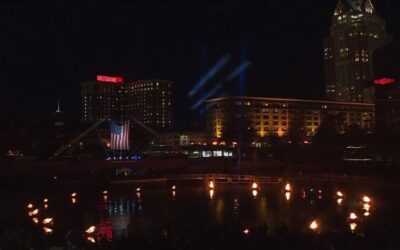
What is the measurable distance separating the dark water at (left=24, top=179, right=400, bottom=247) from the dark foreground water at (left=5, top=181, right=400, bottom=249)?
0.06 metres

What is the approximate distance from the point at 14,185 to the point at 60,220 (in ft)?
40.9

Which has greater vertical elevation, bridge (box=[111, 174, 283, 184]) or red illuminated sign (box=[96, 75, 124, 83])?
red illuminated sign (box=[96, 75, 124, 83])

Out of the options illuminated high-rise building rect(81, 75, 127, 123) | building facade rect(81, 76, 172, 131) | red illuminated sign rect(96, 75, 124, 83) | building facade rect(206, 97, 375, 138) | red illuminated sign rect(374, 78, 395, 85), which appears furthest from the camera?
building facade rect(81, 76, 172, 131)

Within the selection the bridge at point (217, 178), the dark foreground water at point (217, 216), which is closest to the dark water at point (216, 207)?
the dark foreground water at point (217, 216)

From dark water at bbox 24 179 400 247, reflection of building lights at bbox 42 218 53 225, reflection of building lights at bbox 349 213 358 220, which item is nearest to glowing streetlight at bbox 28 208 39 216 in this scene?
dark water at bbox 24 179 400 247

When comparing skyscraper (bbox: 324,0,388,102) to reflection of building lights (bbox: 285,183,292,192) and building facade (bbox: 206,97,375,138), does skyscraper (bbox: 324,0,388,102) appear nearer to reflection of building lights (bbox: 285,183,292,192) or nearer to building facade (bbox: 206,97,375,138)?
building facade (bbox: 206,97,375,138)

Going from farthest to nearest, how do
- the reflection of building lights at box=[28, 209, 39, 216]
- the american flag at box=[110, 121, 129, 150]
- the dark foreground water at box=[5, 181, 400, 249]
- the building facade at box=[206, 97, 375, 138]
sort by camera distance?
the building facade at box=[206, 97, 375, 138], the american flag at box=[110, 121, 129, 150], the reflection of building lights at box=[28, 209, 39, 216], the dark foreground water at box=[5, 181, 400, 249]

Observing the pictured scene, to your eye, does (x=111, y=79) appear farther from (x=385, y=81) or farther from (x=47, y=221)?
(x=47, y=221)

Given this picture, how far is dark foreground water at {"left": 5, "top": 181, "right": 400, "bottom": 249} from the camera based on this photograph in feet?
48.3

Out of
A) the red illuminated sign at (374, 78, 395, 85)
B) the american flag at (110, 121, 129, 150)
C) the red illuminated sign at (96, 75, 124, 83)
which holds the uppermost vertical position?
the red illuminated sign at (96, 75, 124, 83)

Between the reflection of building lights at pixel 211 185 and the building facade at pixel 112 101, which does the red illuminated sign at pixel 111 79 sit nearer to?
the building facade at pixel 112 101

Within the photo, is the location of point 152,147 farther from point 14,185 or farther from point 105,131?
point 14,185

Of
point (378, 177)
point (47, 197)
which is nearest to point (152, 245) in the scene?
point (47, 197)

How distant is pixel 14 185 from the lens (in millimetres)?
39500
